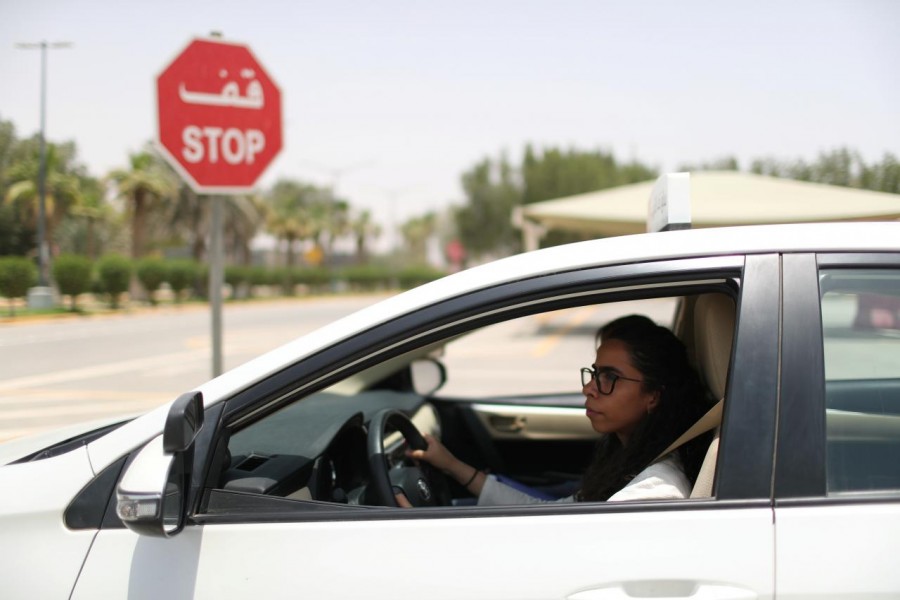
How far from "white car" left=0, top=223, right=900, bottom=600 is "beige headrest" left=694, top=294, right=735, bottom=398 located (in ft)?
→ 0.59

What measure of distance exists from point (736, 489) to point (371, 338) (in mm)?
776

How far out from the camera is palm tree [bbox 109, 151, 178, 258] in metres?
33.9

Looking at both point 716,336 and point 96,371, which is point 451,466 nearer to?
point 716,336

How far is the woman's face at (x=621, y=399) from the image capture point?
77.3 inches

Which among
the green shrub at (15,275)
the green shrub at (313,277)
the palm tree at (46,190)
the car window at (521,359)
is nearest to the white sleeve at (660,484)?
the car window at (521,359)

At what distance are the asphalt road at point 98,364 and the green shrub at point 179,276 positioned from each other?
12.8 m

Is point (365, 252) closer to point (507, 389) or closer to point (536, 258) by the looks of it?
point (507, 389)

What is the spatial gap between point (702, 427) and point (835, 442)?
0.41 m

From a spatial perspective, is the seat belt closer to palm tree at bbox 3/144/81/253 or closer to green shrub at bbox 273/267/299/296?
palm tree at bbox 3/144/81/253

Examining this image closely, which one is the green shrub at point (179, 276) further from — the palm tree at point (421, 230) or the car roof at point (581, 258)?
the palm tree at point (421, 230)

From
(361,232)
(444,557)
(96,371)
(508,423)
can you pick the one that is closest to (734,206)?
(508,423)

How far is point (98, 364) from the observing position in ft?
34.3

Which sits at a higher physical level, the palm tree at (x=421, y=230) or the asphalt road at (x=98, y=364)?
the palm tree at (x=421, y=230)

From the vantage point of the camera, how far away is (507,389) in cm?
912
